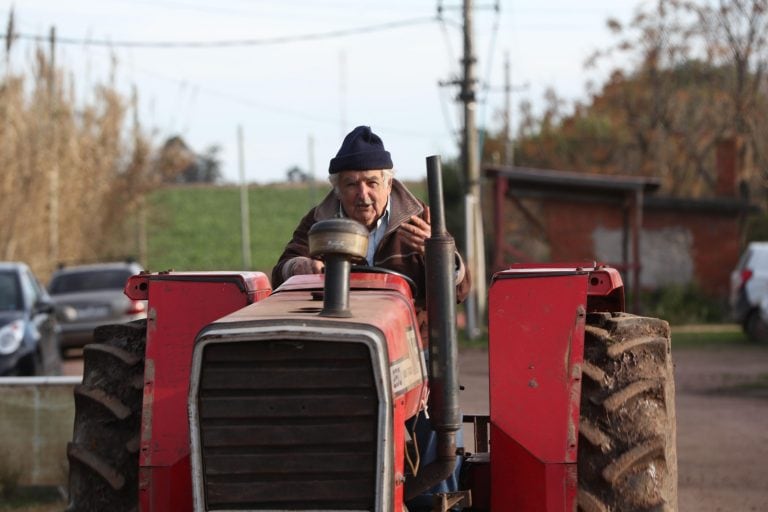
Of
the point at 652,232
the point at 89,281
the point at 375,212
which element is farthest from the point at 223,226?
the point at 375,212

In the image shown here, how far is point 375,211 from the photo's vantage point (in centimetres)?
693

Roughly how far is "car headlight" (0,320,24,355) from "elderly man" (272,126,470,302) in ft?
31.2

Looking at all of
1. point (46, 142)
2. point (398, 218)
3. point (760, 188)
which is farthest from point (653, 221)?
point (398, 218)

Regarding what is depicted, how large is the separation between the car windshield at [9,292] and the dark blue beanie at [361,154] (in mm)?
10717

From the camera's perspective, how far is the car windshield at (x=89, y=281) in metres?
26.6

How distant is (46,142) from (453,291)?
2926 centimetres

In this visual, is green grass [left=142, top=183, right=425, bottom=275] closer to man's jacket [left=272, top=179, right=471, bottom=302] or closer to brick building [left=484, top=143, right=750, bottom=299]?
brick building [left=484, top=143, right=750, bottom=299]

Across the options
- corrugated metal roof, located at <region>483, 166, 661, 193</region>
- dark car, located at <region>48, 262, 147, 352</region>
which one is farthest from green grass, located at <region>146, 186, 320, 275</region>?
dark car, located at <region>48, 262, 147, 352</region>

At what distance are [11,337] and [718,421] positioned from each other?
293 inches

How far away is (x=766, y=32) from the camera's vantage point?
→ 3834cm

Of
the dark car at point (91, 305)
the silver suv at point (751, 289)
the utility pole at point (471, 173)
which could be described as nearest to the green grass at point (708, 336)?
the silver suv at point (751, 289)

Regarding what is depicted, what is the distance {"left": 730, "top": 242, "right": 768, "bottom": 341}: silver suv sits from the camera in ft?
84.9

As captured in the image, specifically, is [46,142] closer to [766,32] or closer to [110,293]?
[110,293]

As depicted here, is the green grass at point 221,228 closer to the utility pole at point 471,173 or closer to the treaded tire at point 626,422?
the utility pole at point 471,173
